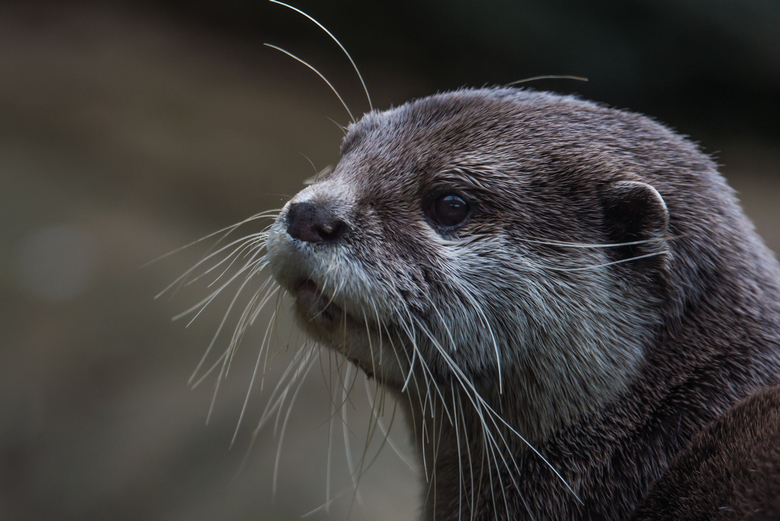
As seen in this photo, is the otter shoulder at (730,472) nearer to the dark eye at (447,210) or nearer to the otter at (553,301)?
the otter at (553,301)

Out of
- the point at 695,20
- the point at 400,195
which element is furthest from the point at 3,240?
the point at 695,20

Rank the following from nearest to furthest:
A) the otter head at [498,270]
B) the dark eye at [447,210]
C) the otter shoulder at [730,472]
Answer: the otter shoulder at [730,472] → the otter head at [498,270] → the dark eye at [447,210]

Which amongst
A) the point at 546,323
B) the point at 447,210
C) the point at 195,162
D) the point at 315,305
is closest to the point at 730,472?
the point at 546,323

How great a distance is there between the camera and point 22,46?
15.0 feet

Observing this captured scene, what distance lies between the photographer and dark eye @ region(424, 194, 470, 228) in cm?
146

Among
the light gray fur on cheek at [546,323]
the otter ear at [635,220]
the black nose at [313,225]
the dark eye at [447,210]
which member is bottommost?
the light gray fur on cheek at [546,323]

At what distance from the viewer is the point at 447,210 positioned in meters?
1.47

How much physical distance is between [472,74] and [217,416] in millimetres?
3551

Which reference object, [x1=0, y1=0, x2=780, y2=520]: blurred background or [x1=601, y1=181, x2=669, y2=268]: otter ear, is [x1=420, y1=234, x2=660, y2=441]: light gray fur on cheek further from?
[x1=0, y1=0, x2=780, y2=520]: blurred background

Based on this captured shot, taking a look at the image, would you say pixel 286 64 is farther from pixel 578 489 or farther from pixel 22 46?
pixel 578 489

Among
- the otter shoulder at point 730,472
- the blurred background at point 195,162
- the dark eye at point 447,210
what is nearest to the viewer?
the otter shoulder at point 730,472

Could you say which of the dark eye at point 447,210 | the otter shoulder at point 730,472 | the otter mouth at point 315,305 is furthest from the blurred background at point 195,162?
the otter shoulder at point 730,472

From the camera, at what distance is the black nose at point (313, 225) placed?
1361mm

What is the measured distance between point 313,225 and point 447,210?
346mm
